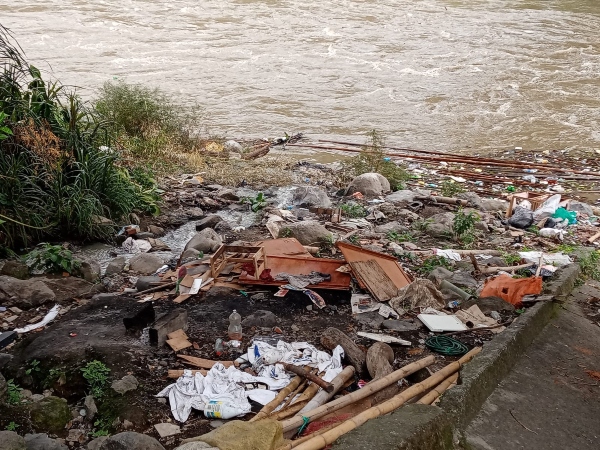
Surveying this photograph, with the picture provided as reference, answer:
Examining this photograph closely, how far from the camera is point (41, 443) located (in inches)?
104

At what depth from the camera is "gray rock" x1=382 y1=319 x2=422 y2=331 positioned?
405 centimetres

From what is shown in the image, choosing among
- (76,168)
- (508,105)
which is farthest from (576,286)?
(508,105)

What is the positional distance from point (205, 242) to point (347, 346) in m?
2.17

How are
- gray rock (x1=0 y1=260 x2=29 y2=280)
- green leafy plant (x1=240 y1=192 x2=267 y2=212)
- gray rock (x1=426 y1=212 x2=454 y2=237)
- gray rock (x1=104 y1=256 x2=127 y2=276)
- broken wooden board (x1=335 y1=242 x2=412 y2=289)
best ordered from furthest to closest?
green leafy plant (x1=240 y1=192 x2=267 y2=212), gray rock (x1=426 y1=212 x2=454 y2=237), gray rock (x1=104 y1=256 x2=127 y2=276), broken wooden board (x1=335 y1=242 x2=412 y2=289), gray rock (x1=0 y1=260 x2=29 y2=280)

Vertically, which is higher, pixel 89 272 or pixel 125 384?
pixel 125 384

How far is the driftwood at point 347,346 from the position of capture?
346 cm

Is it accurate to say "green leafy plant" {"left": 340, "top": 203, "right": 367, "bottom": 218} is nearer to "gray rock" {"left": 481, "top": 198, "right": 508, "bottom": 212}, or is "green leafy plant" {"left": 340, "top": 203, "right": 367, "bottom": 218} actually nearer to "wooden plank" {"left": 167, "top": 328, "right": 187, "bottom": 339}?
"gray rock" {"left": 481, "top": 198, "right": 508, "bottom": 212}

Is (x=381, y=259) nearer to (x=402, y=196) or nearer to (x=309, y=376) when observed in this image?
(x=309, y=376)

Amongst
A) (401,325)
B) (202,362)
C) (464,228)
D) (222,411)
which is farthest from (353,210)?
(222,411)

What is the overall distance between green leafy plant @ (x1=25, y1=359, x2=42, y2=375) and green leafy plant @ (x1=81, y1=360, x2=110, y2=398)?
276 millimetres

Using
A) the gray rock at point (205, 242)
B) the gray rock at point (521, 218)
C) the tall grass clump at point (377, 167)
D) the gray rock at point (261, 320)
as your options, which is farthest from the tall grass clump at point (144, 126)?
the gray rock at point (521, 218)

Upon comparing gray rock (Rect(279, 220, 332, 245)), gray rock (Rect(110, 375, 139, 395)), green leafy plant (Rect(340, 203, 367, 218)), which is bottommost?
green leafy plant (Rect(340, 203, 367, 218))

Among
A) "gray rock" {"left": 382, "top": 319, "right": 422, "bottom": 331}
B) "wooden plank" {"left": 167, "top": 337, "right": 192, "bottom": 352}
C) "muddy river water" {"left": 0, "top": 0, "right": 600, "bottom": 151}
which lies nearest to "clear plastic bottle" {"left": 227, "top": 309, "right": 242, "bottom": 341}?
"wooden plank" {"left": 167, "top": 337, "right": 192, "bottom": 352}

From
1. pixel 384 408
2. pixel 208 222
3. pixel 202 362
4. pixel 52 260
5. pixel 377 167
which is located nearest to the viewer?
pixel 384 408
